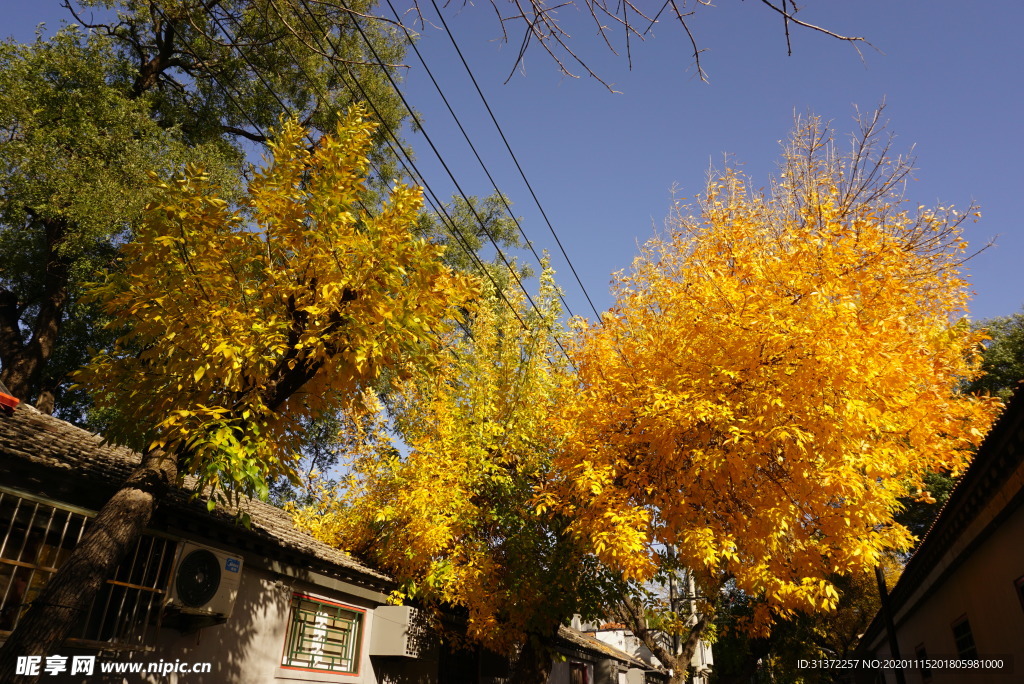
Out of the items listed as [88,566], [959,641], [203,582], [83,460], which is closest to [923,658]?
[959,641]

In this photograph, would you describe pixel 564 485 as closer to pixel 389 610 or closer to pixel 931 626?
pixel 389 610

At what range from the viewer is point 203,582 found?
8.69 metres

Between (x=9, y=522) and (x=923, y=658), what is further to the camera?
(x=923, y=658)

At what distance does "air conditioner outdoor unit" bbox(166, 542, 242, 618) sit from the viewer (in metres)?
8.30

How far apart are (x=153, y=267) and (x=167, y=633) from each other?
5123 millimetres

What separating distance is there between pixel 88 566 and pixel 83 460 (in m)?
3.08

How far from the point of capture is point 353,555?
49.5 ft

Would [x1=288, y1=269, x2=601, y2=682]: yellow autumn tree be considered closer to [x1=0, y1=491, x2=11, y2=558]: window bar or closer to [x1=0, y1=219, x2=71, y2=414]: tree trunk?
[x1=0, y1=491, x2=11, y2=558]: window bar

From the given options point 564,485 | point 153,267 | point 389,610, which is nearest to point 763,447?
point 564,485

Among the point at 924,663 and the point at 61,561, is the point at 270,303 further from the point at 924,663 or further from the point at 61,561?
the point at 924,663

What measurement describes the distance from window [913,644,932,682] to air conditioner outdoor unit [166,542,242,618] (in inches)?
593

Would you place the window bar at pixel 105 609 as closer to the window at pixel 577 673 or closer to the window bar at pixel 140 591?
the window bar at pixel 140 591

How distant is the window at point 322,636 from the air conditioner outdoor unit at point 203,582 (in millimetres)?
1923

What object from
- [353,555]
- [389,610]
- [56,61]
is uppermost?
[56,61]
